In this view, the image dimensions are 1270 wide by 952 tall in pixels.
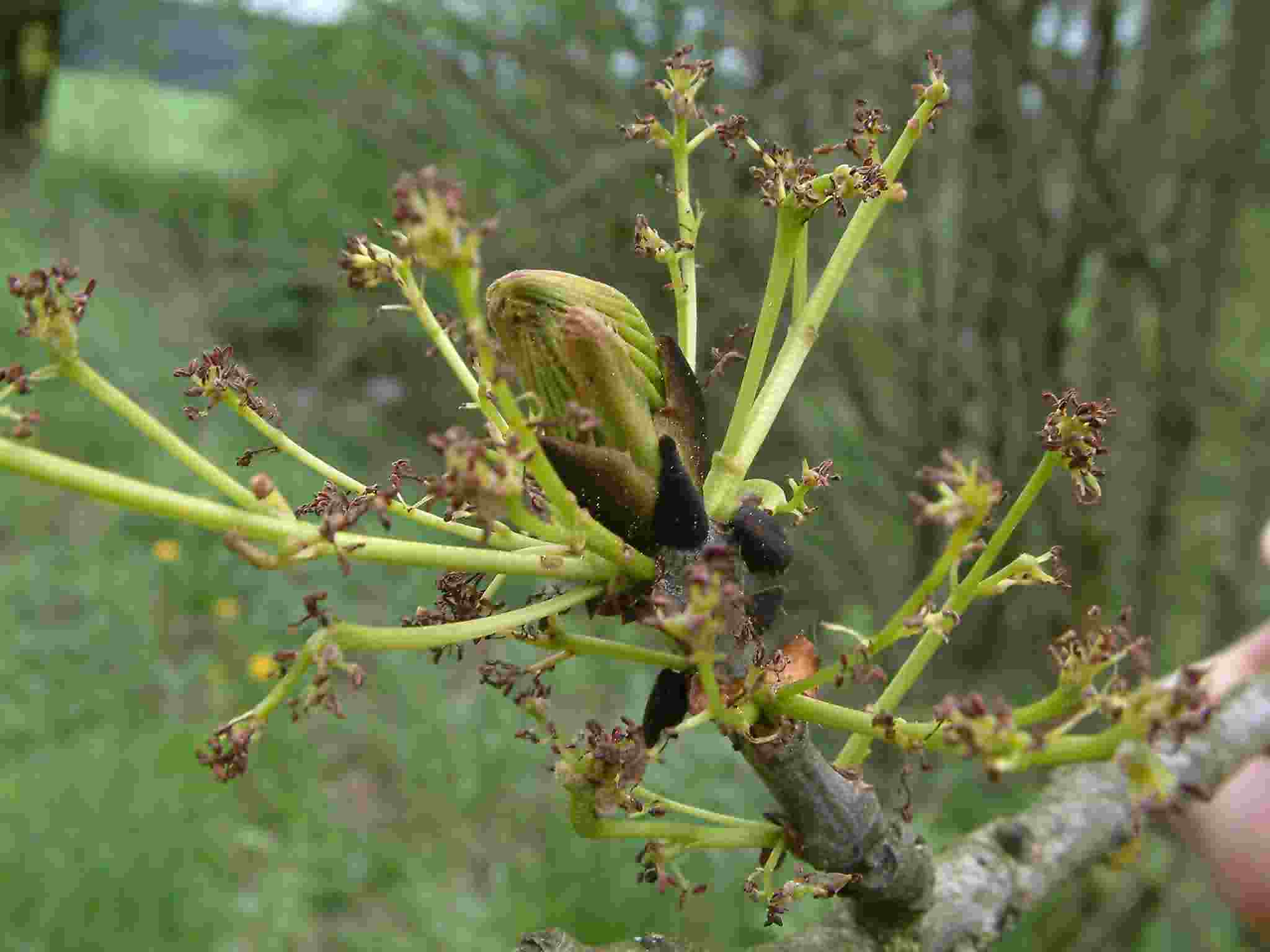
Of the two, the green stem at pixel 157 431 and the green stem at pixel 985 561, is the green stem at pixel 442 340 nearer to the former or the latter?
the green stem at pixel 157 431

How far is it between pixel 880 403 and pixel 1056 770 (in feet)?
7.41

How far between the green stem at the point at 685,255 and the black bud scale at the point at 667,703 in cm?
29

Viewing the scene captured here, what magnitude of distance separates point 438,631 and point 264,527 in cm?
14

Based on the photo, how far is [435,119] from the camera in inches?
195

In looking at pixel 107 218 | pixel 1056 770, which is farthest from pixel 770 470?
pixel 107 218

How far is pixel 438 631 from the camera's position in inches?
30.4

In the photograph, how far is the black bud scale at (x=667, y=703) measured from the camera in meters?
0.88

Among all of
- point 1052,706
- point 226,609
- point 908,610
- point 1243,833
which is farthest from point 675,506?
point 226,609

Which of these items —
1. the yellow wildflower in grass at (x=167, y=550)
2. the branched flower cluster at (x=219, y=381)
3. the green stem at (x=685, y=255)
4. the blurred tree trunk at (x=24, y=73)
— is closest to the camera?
the branched flower cluster at (x=219, y=381)

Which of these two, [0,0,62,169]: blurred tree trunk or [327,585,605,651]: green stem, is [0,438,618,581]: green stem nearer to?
[327,585,605,651]: green stem

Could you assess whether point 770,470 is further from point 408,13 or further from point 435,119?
point 435,119

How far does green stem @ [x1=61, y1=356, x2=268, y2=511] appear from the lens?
739mm

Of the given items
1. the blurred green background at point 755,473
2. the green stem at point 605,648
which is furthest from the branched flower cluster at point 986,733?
the blurred green background at point 755,473

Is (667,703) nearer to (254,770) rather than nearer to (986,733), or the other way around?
(986,733)
